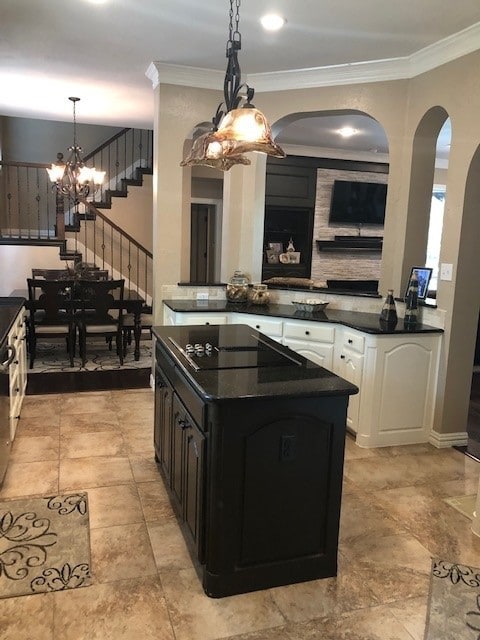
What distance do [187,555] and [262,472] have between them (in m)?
0.68

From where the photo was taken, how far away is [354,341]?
380 cm

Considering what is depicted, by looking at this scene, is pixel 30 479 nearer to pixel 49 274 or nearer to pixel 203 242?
pixel 49 274

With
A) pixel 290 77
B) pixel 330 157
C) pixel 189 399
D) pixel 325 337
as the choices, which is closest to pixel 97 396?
pixel 325 337

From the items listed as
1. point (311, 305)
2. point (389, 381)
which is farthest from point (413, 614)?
point (311, 305)

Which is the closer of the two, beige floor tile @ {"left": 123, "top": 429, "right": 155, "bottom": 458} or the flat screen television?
beige floor tile @ {"left": 123, "top": 429, "right": 155, "bottom": 458}

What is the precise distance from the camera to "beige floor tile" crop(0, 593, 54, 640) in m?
1.92

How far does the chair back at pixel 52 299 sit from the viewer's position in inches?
216

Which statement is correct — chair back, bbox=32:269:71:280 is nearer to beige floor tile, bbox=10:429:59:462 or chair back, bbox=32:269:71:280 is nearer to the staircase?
the staircase

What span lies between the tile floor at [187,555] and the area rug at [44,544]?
58mm

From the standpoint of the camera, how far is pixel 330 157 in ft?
26.2

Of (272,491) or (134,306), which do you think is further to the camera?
(134,306)

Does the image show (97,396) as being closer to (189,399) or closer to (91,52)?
(189,399)

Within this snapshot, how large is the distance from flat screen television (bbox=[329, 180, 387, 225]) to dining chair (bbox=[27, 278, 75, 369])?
14.4 ft

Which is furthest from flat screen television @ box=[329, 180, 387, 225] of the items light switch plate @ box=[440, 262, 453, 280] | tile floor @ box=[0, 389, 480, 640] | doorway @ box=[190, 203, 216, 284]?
tile floor @ box=[0, 389, 480, 640]
